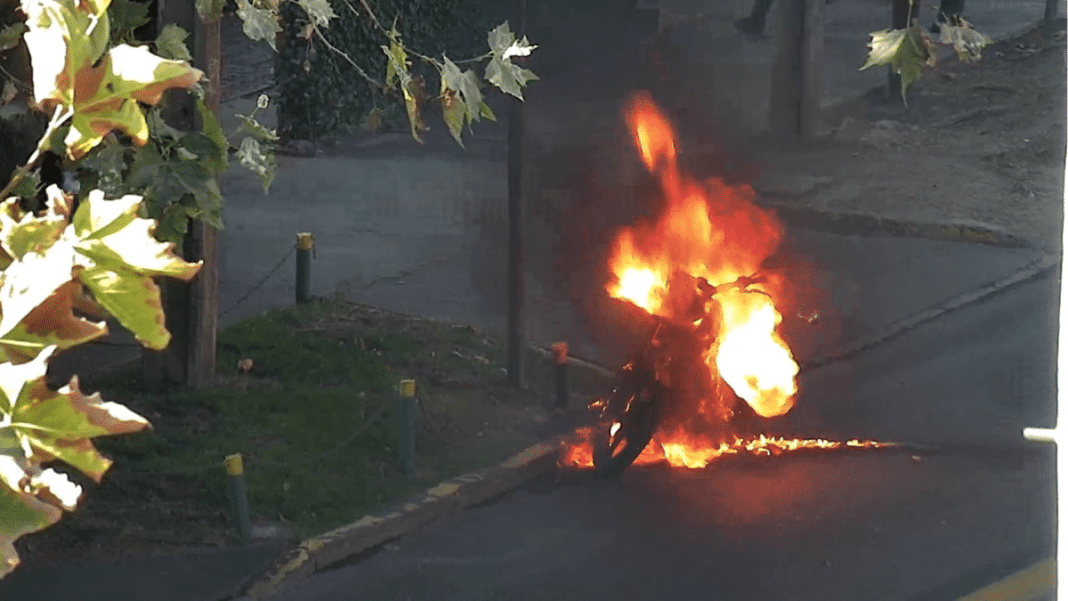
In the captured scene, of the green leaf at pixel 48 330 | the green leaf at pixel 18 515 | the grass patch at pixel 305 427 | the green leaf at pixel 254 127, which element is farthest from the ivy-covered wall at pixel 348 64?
the green leaf at pixel 18 515

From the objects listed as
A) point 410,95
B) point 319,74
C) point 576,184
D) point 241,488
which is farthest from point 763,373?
point 319,74

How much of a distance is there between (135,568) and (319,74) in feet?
37.5

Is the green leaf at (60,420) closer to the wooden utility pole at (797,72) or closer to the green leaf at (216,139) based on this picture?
the green leaf at (216,139)

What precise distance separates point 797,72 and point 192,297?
1119cm

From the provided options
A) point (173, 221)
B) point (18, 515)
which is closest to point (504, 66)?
point (173, 221)

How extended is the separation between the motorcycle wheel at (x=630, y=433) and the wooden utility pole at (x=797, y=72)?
10428 mm

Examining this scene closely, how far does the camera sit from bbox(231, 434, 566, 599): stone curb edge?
850 centimetres

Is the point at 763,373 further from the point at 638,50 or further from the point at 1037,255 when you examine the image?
the point at 638,50

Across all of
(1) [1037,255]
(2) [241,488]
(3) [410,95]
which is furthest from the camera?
(1) [1037,255]

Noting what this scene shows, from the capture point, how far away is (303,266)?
1288cm

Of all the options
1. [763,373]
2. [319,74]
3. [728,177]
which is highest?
[319,74]

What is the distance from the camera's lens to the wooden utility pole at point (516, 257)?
11.1 m

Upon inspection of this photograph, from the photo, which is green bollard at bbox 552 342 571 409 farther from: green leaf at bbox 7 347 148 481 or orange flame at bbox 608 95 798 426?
green leaf at bbox 7 347 148 481

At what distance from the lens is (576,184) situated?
58.8 feet
